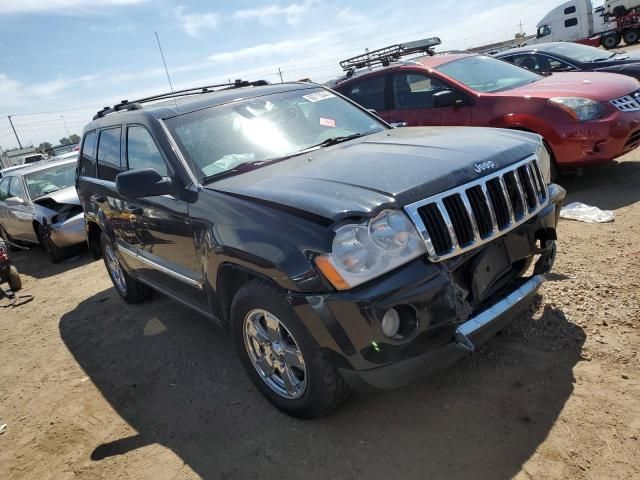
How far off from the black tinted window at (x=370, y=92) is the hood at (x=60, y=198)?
4714mm

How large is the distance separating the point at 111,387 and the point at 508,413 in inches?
111

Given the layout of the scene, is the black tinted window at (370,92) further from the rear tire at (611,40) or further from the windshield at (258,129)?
the rear tire at (611,40)

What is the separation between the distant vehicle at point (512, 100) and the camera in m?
5.41

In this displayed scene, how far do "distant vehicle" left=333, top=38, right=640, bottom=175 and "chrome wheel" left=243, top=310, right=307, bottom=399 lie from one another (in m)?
2.73

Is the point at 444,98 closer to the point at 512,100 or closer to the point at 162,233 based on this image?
the point at 512,100

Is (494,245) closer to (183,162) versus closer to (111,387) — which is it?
(183,162)

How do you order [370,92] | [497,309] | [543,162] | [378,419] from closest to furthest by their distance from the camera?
[497,309] < [378,419] < [543,162] < [370,92]

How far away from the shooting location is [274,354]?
2.87m

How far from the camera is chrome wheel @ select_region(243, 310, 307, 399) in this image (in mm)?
2736

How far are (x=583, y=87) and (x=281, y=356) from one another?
5013mm

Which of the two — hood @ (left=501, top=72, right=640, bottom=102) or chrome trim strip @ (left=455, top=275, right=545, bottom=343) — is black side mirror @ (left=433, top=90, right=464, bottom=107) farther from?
chrome trim strip @ (left=455, top=275, right=545, bottom=343)

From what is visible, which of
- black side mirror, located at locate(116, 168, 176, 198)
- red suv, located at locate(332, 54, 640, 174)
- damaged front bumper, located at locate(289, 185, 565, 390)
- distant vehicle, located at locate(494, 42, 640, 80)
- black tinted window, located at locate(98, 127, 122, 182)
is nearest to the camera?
damaged front bumper, located at locate(289, 185, 565, 390)

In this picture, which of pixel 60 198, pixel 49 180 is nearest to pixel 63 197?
pixel 60 198

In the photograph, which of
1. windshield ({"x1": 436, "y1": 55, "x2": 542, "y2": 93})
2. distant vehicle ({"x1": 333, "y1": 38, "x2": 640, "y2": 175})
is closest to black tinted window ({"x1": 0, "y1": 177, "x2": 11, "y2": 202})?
distant vehicle ({"x1": 333, "y1": 38, "x2": 640, "y2": 175})
